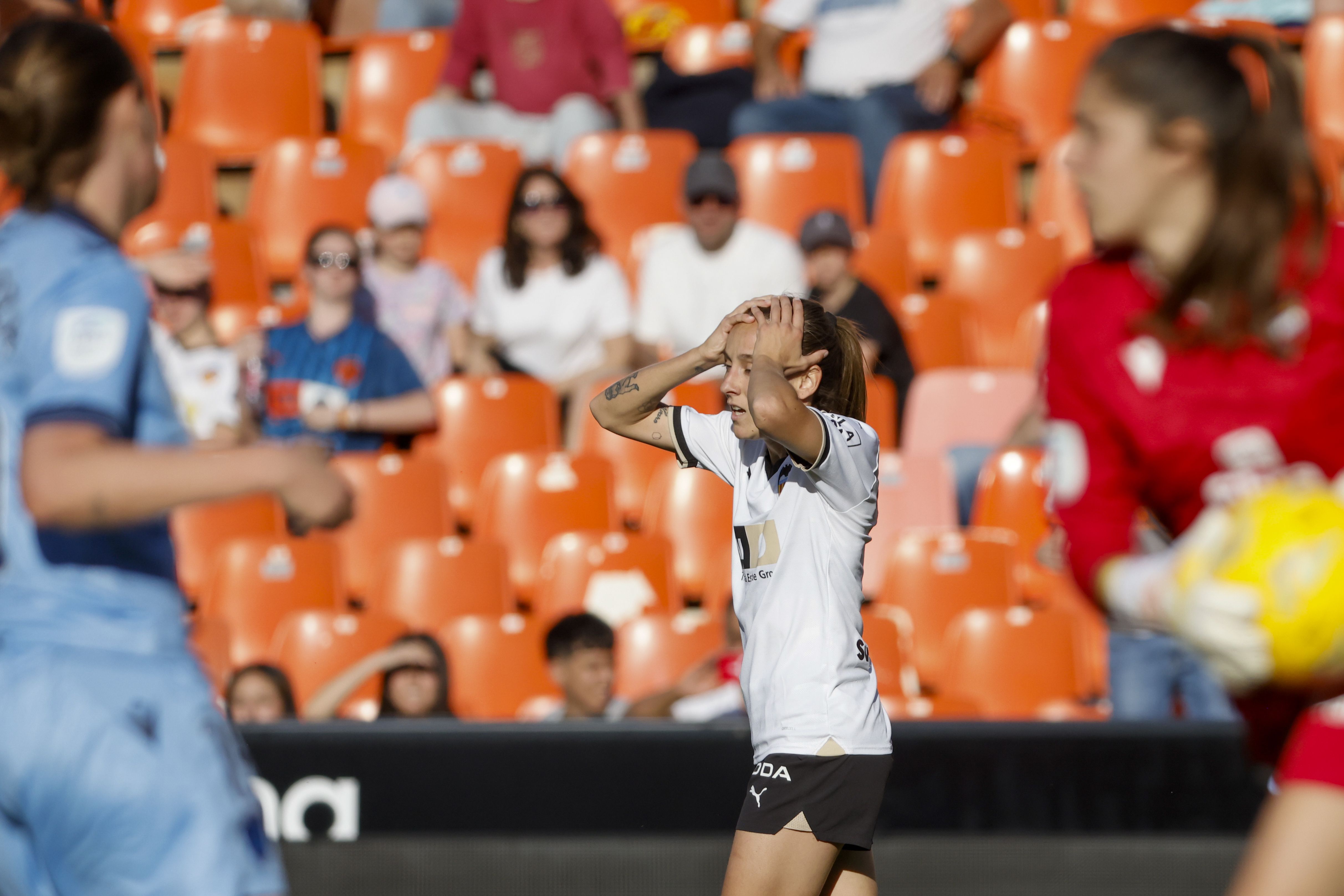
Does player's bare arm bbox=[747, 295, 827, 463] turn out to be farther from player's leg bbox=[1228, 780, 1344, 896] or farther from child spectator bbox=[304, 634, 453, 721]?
child spectator bbox=[304, 634, 453, 721]

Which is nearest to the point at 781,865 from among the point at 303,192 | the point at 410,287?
the point at 410,287

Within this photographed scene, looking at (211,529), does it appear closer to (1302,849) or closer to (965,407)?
(965,407)

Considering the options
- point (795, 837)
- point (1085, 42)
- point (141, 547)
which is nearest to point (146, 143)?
point (141, 547)

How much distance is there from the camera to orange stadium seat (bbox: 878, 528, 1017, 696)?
6.08 m

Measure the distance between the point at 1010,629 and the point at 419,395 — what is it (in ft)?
8.71

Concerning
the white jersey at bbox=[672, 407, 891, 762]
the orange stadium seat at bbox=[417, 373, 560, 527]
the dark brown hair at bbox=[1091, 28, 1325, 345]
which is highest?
the dark brown hair at bbox=[1091, 28, 1325, 345]

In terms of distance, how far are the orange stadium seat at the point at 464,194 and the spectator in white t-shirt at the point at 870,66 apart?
4.40 ft

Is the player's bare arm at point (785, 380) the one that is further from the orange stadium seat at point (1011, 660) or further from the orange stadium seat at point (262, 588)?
the orange stadium seat at point (262, 588)

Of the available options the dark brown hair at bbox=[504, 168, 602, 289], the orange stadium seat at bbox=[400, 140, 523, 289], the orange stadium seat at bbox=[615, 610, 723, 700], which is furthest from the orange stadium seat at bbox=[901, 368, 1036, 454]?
the orange stadium seat at bbox=[400, 140, 523, 289]

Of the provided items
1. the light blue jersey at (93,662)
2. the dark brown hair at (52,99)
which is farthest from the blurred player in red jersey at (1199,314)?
the dark brown hair at (52,99)

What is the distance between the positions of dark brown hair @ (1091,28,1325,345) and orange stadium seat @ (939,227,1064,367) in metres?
5.55

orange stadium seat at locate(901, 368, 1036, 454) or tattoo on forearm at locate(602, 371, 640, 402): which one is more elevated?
tattoo on forearm at locate(602, 371, 640, 402)

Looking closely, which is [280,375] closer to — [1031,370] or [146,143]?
[1031,370]

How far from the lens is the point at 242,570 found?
641cm
